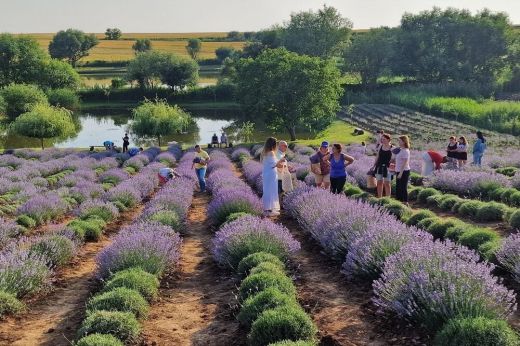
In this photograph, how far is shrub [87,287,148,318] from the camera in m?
6.24

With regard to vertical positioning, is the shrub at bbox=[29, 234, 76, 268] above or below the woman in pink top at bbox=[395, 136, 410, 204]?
below

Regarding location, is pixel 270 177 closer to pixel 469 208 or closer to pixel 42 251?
pixel 469 208

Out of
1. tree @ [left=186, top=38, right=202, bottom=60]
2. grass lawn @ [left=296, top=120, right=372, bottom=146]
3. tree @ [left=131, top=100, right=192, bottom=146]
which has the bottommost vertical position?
grass lawn @ [left=296, top=120, right=372, bottom=146]

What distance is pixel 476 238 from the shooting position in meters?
8.23

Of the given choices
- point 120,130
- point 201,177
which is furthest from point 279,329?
point 120,130

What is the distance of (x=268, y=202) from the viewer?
11734 millimetres

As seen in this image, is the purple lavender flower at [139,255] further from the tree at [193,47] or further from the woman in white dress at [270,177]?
the tree at [193,47]

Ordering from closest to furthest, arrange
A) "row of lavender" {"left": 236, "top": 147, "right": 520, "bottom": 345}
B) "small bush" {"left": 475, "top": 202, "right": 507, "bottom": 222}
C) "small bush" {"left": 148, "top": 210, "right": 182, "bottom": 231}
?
"row of lavender" {"left": 236, "top": 147, "right": 520, "bottom": 345}
"small bush" {"left": 148, "top": 210, "right": 182, "bottom": 231}
"small bush" {"left": 475, "top": 202, "right": 507, "bottom": 222}

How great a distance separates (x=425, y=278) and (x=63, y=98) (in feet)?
223

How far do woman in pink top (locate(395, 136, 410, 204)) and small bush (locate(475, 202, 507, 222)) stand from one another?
6.33 feet

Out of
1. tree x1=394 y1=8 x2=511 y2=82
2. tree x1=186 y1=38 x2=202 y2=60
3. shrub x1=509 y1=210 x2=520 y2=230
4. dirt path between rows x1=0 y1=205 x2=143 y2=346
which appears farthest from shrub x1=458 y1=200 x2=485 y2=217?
tree x1=186 y1=38 x2=202 y2=60

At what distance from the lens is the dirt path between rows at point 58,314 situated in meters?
6.28

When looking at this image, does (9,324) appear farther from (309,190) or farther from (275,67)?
(275,67)

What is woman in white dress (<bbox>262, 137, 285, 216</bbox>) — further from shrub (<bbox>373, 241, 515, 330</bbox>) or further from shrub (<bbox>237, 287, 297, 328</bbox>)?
shrub (<bbox>373, 241, 515, 330</bbox>)
